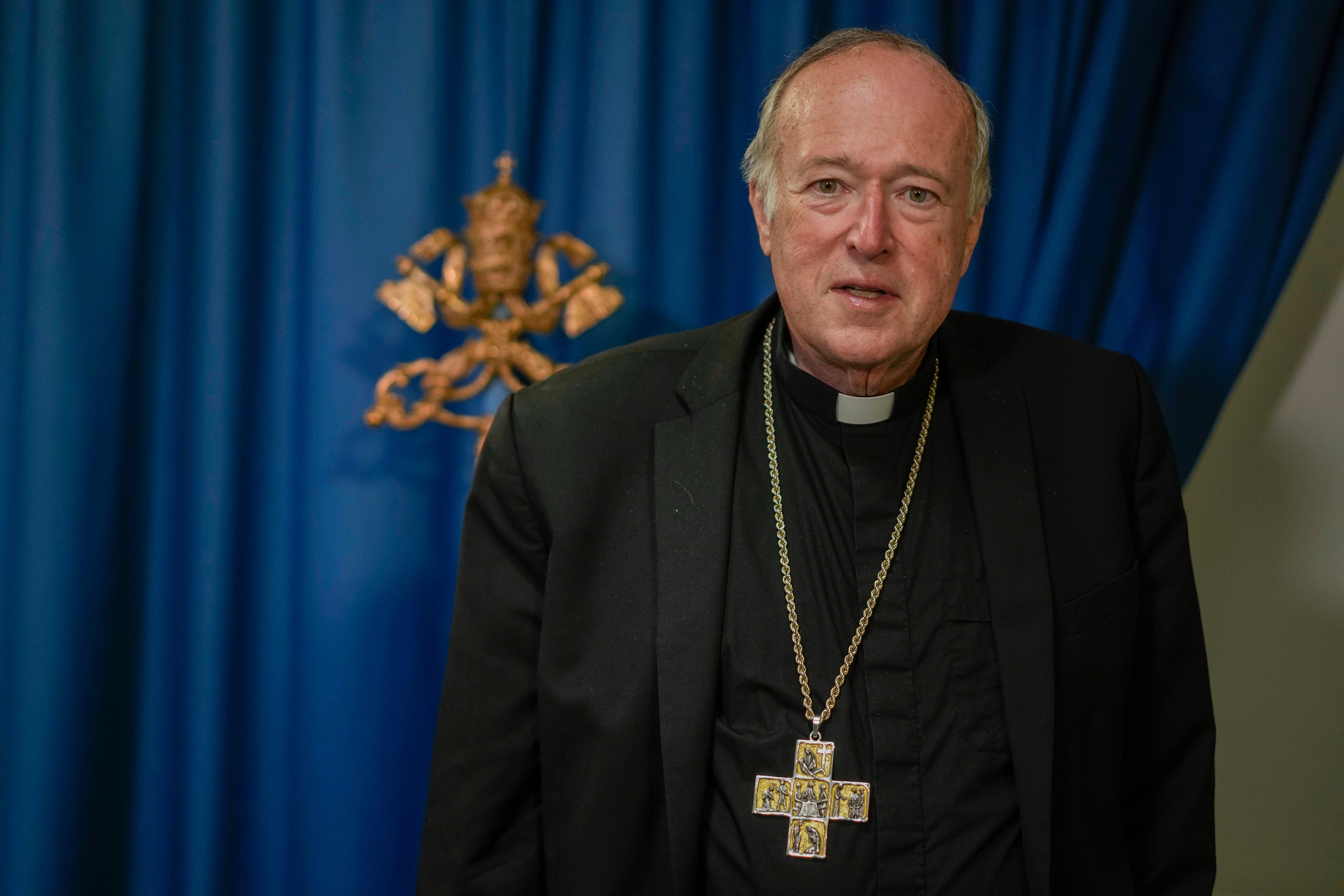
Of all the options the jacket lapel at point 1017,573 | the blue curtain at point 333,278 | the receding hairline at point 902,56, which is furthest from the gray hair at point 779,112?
the blue curtain at point 333,278

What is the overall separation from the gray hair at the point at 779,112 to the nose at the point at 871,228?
0.49 ft

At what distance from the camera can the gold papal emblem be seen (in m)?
1.79

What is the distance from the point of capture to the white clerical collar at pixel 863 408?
1472mm

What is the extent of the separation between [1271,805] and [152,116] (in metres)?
2.71

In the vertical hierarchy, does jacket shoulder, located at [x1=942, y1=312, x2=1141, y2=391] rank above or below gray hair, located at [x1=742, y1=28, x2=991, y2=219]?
below

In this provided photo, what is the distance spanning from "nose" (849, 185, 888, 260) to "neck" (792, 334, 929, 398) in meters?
0.18

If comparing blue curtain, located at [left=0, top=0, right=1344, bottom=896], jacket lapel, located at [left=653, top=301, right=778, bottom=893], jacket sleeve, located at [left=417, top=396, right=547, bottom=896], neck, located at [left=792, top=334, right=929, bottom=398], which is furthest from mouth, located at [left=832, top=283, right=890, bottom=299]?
blue curtain, located at [left=0, top=0, right=1344, bottom=896]

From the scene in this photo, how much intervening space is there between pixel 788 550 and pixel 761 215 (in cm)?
49

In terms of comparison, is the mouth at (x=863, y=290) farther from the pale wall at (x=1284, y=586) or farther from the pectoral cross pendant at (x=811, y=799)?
the pale wall at (x=1284, y=586)

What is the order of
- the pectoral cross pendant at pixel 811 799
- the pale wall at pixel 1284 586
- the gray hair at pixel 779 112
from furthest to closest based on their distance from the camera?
the pale wall at pixel 1284 586 < the gray hair at pixel 779 112 < the pectoral cross pendant at pixel 811 799

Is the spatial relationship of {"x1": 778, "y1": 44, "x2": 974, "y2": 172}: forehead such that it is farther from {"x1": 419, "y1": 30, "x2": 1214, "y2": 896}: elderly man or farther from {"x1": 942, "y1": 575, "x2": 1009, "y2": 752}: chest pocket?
{"x1": 942, "y1": 575, "x2": 1009, "y2": 752}: chest pocket

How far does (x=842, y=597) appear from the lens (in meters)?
1.39

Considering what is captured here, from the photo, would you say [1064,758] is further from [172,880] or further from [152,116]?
[152,116]

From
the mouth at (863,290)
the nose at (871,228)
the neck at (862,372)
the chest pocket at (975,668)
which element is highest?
the nose at (871,228)
